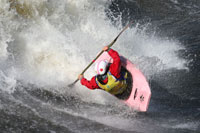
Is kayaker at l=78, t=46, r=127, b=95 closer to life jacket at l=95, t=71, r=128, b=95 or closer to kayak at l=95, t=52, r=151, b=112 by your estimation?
life jacket at l=95, t=71, r=128, b=95

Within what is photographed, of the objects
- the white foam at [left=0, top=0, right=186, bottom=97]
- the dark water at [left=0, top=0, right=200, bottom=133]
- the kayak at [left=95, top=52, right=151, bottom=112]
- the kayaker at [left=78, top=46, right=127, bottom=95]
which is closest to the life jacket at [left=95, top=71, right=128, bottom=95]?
the kayaker at [left=78, top=46, right=127, bottom=95]

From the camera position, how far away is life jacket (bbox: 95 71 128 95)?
580 cm

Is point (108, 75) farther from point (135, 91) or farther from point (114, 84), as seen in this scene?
point (135, 91)

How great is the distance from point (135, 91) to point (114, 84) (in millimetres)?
625

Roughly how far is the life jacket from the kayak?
217mm

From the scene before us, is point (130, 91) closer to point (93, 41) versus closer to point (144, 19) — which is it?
point (93, 41)

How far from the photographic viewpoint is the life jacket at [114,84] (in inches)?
228

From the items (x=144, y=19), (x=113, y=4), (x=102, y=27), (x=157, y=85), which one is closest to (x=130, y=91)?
(x=157, y=85)

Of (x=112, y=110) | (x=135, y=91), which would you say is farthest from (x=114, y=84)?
(x=112, y=110)

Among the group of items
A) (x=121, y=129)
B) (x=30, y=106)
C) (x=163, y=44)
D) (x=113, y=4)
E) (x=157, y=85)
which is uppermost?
(x=113, y=4)

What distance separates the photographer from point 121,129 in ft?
18.4

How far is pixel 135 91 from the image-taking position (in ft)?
20.4

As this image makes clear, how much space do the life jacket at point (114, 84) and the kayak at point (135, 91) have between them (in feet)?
Result: 0.71

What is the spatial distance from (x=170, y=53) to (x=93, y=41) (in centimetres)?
244
